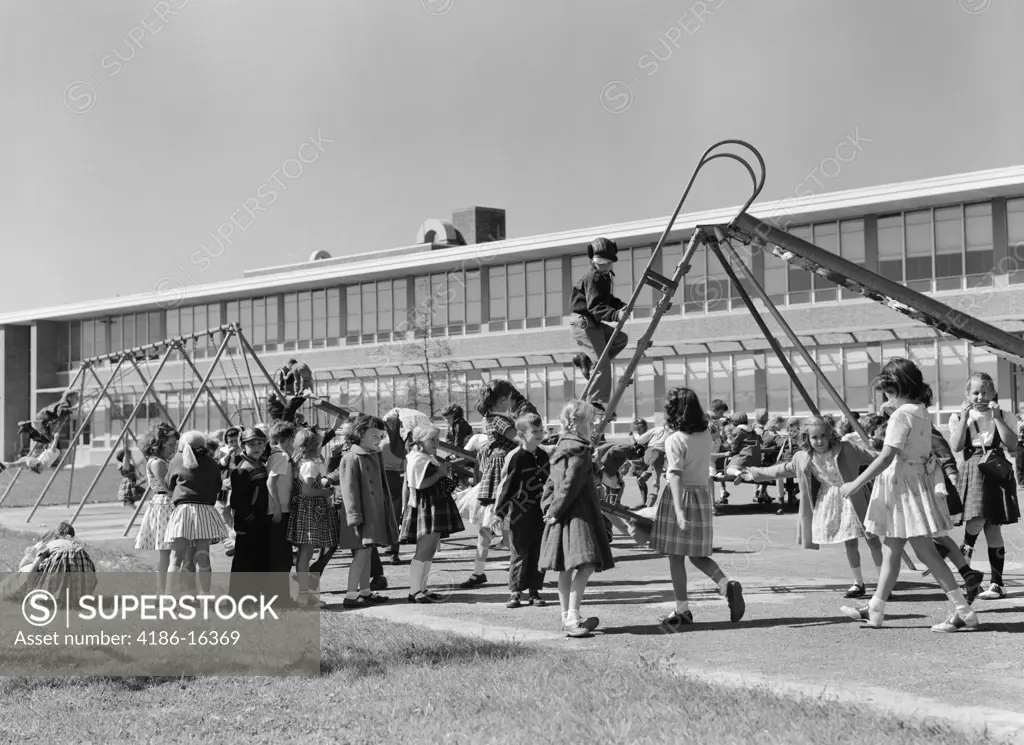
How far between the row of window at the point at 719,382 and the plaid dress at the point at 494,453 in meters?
21.4

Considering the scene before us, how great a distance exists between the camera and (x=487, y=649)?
7.60m

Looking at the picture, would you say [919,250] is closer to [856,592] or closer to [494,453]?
[494,453]

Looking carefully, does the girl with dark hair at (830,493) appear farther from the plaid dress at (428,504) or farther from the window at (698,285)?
the window at (698,285)

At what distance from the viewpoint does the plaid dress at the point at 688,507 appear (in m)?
8.52

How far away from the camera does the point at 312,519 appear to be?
10344 millimetres

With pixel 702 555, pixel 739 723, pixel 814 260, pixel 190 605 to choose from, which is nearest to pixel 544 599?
pixel 702 555

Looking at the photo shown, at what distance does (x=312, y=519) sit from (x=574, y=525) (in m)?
2.81

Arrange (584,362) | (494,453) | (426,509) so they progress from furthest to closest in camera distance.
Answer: (584,362), (494,453), (426,509)

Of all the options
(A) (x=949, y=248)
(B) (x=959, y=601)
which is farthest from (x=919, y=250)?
(B) (x=959, y=601)

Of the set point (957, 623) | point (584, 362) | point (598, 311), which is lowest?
point (957, 623)

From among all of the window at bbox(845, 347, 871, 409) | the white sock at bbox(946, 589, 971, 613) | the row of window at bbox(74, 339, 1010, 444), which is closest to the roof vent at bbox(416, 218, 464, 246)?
the row of window at bbox(74, 339, 1010, 444)

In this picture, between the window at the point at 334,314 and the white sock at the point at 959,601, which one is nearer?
the white sock at the point at 959,601

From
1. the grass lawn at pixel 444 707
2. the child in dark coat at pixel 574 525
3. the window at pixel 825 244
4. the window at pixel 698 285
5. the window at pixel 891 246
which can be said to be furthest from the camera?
the window at pixel 698 285

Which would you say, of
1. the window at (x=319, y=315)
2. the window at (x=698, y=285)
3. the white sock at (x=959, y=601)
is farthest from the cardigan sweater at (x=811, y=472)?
the window at (x=319, y=315)
